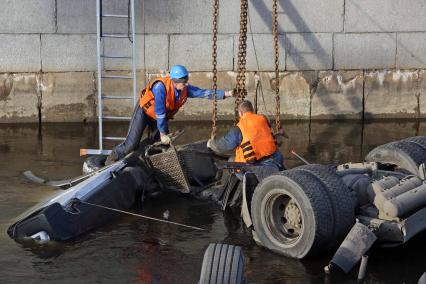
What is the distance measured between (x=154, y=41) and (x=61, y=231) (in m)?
7.27

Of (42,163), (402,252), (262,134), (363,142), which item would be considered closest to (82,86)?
(42,163)

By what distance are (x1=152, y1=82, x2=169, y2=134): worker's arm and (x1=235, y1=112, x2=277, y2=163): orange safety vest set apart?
147 cm

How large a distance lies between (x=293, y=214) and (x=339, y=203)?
601mm

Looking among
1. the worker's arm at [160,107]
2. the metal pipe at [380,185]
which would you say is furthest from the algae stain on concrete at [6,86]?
the metal pipe at [380,185]

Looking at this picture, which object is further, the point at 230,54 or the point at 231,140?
the point at 230,54

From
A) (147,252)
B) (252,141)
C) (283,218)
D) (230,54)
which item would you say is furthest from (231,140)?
(230,54)

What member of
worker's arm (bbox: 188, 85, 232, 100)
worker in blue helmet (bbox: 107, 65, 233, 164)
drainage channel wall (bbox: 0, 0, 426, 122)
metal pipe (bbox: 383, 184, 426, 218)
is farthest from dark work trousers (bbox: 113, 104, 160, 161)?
metal pipe (bbox: 383, 184, 426, 218)

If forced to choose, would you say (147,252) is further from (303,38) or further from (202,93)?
(303,38)

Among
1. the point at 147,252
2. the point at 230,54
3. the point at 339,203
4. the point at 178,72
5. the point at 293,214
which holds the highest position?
the point at 230,54

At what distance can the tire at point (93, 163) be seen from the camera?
10.8 metres

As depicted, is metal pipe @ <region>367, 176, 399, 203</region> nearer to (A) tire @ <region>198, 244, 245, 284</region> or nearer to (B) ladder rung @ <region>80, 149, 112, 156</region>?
(A) tire @ <region>198, 244, 245, 284</region>

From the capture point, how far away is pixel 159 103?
1022 centimetres

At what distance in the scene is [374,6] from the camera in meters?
15.1

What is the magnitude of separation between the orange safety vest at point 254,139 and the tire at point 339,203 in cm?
160
